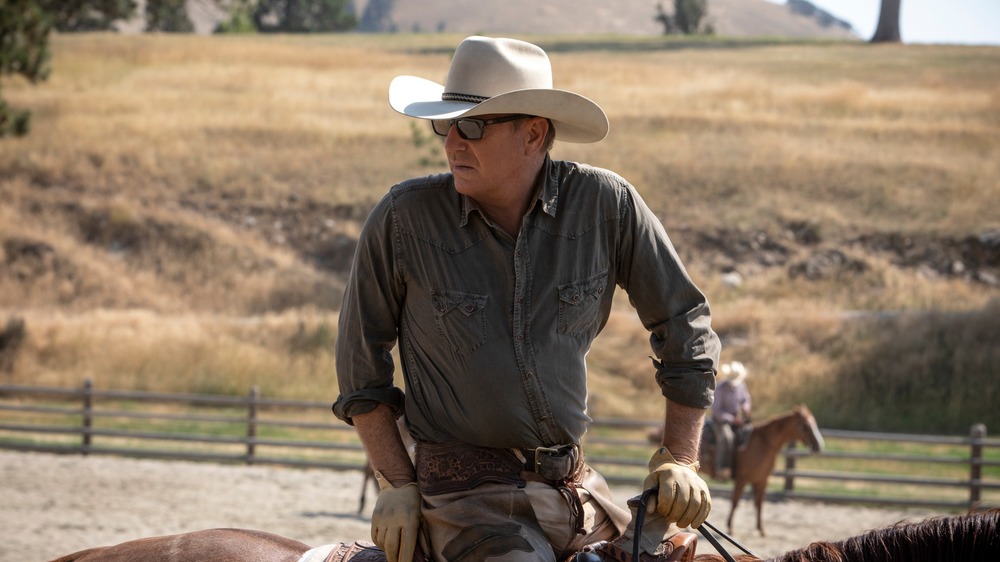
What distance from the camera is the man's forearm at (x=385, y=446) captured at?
2.83m

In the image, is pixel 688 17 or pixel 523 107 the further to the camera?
pixel 688 17

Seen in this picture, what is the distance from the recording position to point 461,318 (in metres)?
2.73

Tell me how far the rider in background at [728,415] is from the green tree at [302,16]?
221 feet

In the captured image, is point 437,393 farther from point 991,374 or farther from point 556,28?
point 556,28

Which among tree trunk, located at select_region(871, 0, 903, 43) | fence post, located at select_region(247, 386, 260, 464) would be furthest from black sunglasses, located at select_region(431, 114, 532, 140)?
tree trunk, located at select_region(871, 0, 903, 43)

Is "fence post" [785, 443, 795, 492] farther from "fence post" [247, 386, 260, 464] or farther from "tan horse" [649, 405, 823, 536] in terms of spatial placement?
"fence post" [247, 386, 260, 464]

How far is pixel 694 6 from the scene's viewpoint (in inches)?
2965

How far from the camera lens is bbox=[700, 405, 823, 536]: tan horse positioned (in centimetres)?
1192

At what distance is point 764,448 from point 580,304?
9813 millimetres

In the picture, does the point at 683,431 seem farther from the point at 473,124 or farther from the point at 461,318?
the point at 473,124

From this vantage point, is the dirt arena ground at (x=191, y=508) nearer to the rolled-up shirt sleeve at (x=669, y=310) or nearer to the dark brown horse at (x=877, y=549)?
the dark brown horse at (x=877, y=549)

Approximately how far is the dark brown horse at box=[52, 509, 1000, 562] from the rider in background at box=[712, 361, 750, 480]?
9297 mm

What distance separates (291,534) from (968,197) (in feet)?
80.8

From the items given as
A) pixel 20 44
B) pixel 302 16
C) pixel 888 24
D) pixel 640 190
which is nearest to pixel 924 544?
pixel 20 44
